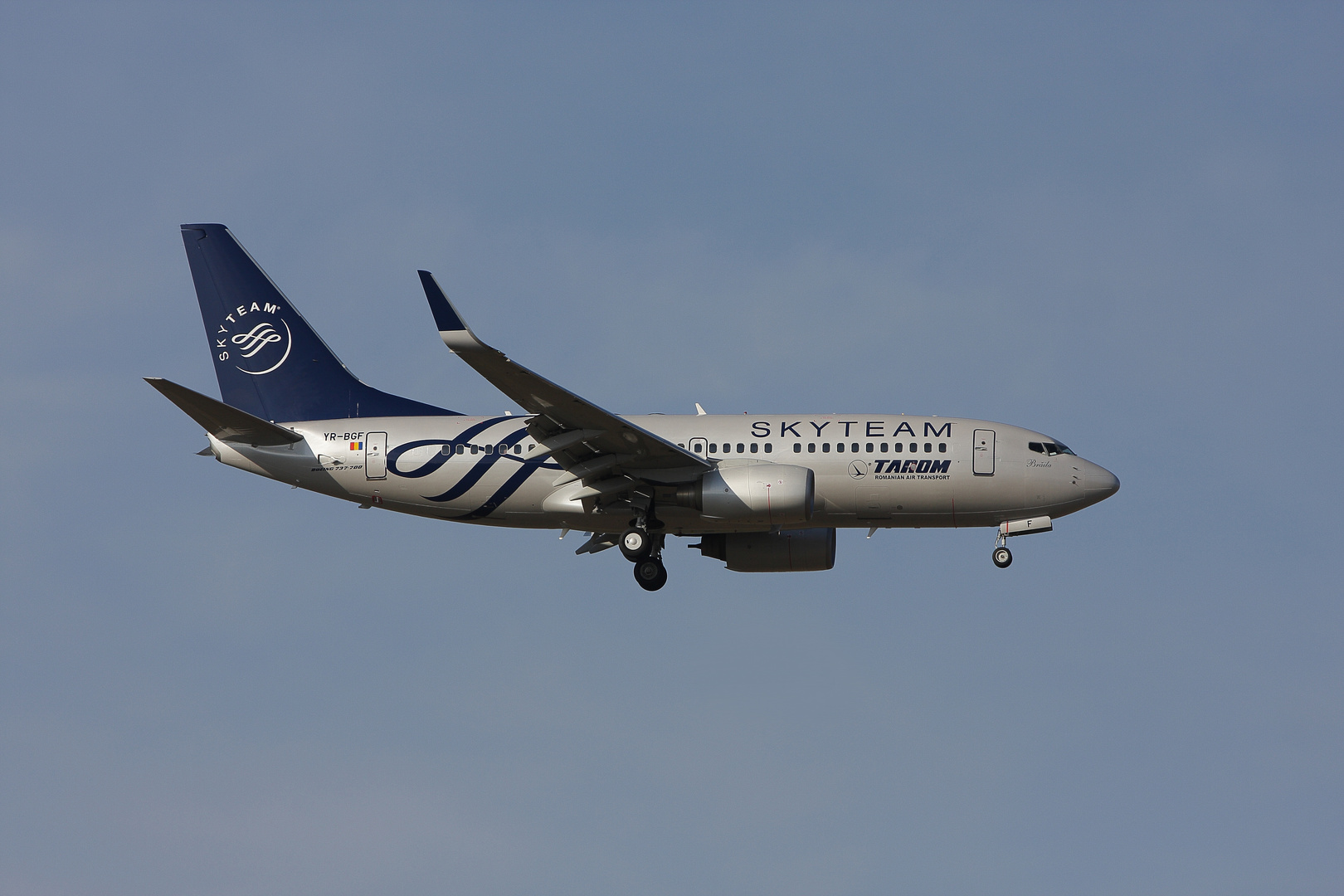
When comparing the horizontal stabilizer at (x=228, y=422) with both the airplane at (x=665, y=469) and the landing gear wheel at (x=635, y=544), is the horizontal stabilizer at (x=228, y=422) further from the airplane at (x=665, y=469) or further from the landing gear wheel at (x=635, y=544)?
the landing gear wheel at (x=635, y=544)

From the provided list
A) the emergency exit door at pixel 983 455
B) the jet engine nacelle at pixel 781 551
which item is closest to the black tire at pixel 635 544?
the jet engine nacelle at pixel 781 551

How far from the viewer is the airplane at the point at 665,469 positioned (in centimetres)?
3562

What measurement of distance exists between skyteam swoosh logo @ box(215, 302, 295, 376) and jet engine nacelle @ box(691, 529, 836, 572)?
43.5 feet

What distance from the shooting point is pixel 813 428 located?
1453 inches

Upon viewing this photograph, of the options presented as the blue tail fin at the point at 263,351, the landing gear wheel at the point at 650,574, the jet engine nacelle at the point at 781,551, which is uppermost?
the blue tail fin at the point at 263,351

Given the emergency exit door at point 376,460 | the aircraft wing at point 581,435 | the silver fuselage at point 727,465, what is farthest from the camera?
the emergency exit door at point 376,460

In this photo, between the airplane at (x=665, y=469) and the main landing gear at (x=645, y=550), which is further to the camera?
the main landing gear at (x=645, y=550)

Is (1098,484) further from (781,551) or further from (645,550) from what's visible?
(645,550)

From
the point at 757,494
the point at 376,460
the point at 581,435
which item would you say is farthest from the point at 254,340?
the point at 757,494

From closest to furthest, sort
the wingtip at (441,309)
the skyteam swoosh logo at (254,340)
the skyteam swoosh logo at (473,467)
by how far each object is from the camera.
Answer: the wingtip at (441,309), the skyteam swoosh logo at (473,467), the skyteam swoosh logo at (254,340)

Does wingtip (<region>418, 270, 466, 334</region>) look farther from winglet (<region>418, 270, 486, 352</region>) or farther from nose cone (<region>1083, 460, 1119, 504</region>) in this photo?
nose cone (<region>1083, 460, 1119, 504</region>)

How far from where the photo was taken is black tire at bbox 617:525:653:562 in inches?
1471

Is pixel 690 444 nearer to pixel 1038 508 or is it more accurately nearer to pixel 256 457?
pixel 1038 508

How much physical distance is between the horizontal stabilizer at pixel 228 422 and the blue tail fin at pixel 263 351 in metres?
1.44
